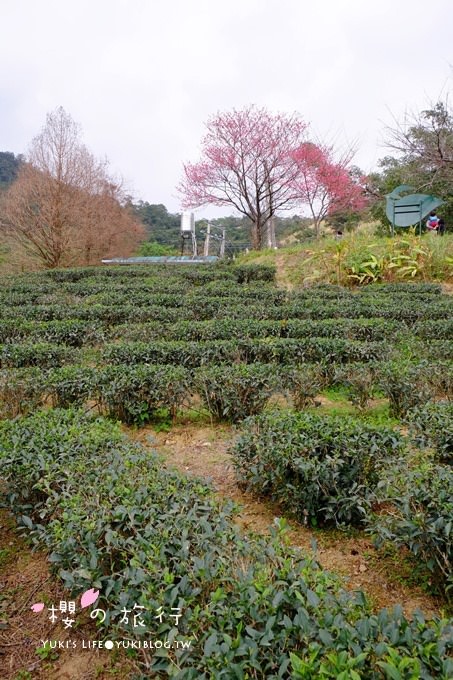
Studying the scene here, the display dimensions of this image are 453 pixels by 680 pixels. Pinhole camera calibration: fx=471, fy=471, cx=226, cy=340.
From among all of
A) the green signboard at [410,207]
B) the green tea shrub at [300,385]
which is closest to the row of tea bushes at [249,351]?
the green tea shrub at [300,385]

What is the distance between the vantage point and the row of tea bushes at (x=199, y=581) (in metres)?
1.36

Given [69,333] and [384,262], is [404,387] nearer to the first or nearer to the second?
[69,333]

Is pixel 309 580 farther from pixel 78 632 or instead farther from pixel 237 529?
pixel 78 632

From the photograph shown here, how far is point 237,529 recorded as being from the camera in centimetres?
196

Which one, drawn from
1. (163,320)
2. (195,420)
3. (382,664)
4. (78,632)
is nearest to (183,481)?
(78,632)

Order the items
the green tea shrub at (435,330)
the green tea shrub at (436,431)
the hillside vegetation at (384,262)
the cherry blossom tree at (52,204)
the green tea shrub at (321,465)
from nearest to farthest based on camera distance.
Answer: the green tea shrub at (321,465) → the green tea shrub at (436,431) → the green tea shrub at (435,330) → the hillside vegetation at (384,262) → the cherry blossom tree at (52,204)

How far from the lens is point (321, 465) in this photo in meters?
2.52

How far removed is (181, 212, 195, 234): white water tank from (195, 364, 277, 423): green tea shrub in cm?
2333

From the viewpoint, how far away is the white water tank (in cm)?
2645

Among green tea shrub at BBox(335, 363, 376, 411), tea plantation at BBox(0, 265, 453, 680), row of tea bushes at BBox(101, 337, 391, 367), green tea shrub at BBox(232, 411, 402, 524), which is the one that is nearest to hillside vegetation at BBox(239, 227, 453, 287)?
tea plantation at BBox(0, 265, 453, 680)

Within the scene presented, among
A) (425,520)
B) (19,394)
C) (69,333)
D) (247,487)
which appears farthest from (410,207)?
(425,520)

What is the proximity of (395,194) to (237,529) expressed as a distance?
47.2 ft

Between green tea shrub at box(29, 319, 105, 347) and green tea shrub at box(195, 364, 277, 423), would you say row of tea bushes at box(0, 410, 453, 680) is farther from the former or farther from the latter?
green tea shrub at box(29, 319, 105, 347)

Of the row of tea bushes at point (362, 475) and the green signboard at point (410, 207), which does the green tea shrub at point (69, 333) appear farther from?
the green signboard at point (410, 207)
